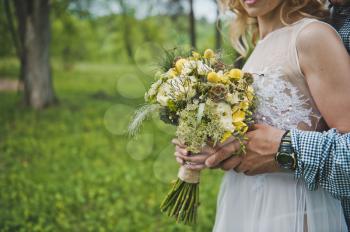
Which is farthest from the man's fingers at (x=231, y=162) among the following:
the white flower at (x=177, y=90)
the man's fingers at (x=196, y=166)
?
the white flower at (x=177, y=90)

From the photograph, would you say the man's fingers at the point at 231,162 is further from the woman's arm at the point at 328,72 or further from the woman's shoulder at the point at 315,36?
the woman's shoulder at the point at 315,36

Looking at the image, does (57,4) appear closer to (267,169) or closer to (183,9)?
(183,9)

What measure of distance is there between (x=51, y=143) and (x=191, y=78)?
6.82m

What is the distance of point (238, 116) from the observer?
1689 mm

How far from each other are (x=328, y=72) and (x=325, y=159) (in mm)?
327

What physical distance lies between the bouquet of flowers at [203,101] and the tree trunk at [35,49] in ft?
32.4

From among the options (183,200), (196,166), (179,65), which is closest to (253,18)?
→ (179,65)

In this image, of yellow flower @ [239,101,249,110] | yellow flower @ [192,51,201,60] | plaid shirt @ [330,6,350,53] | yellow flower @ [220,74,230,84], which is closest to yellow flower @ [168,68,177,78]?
yellow flower @ [192,51,201,60]

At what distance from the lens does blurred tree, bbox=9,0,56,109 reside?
35.4 ft

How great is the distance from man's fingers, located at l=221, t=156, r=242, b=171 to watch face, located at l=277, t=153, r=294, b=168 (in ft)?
0.74

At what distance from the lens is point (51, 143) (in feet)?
26.4

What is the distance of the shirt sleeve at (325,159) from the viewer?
58.2 inches

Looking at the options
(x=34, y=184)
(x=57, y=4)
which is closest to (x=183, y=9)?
(x=57, y=4)

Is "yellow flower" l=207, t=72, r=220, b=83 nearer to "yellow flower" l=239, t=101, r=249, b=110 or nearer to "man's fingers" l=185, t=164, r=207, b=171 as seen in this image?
"yellow flower" l=239, t=101, r=249, b=110
